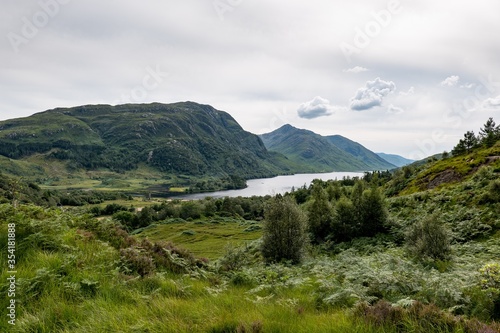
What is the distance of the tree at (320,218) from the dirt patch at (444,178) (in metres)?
31.2

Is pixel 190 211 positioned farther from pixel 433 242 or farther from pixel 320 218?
pixel 433 242

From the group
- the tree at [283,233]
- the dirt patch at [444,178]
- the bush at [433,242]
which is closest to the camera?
the bush at [433,242]

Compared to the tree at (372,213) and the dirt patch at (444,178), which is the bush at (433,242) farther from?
the dirt patch at (444,178)

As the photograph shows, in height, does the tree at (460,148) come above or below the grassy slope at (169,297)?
above

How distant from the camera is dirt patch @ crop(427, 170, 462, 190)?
5434cm

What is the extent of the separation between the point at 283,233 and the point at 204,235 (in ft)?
191

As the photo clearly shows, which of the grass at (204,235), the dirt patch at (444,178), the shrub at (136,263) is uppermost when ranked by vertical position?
the dirt patch at (444,178)

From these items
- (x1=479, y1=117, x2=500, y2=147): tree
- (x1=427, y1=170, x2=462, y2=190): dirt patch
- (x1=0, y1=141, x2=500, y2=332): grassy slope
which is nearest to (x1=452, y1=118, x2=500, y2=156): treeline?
(x1=479, y1=117, x2=500, y2=147): tree

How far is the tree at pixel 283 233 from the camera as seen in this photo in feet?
83.3

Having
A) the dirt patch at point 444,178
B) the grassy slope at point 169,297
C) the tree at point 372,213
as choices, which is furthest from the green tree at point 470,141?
the grassy slope at point 169,297

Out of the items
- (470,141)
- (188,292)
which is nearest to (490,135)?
(470,141)

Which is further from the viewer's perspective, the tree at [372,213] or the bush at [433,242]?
the tree at [372,213]

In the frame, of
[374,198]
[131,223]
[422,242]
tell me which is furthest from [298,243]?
[131,223]

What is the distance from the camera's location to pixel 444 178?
188 feet
